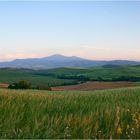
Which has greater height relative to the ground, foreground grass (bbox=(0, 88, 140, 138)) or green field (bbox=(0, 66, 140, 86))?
foreground grass (bbox=(0, 88, 140, 138))

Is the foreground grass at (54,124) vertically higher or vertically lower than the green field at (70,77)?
higher

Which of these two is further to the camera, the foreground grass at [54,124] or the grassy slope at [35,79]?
the grassy slope at [35,79]

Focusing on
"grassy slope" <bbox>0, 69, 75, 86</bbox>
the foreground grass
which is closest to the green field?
Result: "grassy slope" <bbox>0, 69, 75, 86</bbox>

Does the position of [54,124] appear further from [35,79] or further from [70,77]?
[70,77]

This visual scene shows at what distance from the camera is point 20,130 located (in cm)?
597

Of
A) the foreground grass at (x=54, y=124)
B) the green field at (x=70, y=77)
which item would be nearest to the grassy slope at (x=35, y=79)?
the green field at (x=70, y=77)

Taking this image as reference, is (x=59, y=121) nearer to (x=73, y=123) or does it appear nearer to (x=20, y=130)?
(x=73, y=123)

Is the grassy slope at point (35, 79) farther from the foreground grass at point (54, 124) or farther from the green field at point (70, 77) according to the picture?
the foreground grass at point (54, 124)

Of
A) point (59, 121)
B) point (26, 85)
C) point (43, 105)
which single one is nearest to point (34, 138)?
point (59, 121)

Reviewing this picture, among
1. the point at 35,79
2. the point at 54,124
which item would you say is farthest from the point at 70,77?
the point at 54,124

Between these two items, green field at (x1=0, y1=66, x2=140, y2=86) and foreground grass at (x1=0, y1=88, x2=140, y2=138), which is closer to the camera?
foreground grass at (x1=0, y1=88, x2=140, y2=138)

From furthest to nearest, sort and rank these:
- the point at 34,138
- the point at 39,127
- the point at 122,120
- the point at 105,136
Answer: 1. the point at 122,120
2. the point at 105,136
3. the point at 39,127
4. the point at 34,138

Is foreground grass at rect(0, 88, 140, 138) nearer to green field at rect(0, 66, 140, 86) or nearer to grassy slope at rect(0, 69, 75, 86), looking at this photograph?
green field at rect(0, 66, 140, 86)

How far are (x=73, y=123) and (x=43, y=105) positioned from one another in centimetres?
163
